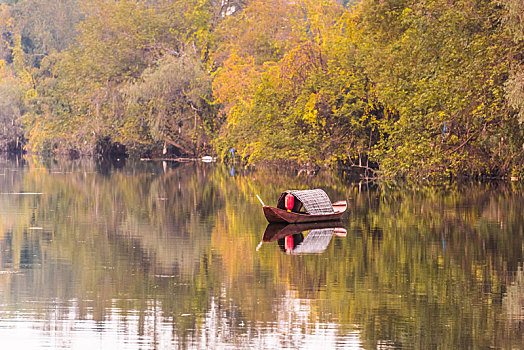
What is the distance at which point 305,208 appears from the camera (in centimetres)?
1856

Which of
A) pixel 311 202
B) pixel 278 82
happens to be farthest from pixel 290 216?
pixel 278 82

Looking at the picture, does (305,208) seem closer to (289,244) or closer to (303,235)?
(303,235)

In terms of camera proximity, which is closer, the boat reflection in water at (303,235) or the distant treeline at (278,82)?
the boat reflection in water at (303,235)

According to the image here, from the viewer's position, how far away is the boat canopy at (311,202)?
18.3 meters

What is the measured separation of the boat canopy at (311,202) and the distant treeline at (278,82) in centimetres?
650

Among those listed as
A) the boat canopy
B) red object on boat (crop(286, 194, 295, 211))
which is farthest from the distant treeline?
red object on boat (crop(286, 194, 295, 211))

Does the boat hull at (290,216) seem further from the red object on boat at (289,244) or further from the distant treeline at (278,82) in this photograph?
the distant treeline at (278,82)

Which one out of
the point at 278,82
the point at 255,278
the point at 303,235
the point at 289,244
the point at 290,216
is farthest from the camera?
the point at 278,82

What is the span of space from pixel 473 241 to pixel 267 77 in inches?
1031

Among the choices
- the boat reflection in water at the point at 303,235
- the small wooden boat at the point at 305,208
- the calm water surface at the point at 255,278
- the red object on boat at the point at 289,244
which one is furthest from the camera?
the small wooden boat at the point at 305,208

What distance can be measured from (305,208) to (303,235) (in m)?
1.91

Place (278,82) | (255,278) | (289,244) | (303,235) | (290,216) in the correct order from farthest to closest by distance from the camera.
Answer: (278,82) < (290,216) < (303,235) < (289,244) < (255,278)

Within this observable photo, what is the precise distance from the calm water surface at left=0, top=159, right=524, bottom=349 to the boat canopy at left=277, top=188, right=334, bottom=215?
577mm

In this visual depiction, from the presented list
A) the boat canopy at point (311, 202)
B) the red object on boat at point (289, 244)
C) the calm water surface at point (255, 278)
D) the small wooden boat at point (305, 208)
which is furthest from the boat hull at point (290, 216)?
the red object on boat at point (289, 244)
